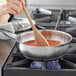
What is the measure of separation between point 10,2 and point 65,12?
1.98 feet

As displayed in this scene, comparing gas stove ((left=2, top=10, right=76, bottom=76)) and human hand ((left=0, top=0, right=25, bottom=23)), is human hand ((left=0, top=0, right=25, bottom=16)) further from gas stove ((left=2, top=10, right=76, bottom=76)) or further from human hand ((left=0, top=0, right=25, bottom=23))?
gas stove ((left=2, top=10, right=76, bottom=76))

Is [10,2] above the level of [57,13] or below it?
above

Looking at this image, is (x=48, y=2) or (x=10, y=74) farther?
(x=48, y=2)

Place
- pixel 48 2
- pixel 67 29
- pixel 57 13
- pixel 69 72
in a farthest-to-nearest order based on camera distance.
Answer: pixel 48 2 < pixel 57 13 < pixel 67 29 < pixel 69 72

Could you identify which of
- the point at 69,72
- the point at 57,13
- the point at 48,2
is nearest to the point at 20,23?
the point at 57,13

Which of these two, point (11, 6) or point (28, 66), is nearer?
point (28, 66)

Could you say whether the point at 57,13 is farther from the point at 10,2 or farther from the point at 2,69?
the point at 2,69

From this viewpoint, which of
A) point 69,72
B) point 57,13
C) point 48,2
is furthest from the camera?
point 48,2

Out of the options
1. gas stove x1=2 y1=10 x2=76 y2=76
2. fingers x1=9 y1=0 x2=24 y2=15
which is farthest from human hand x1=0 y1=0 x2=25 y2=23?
gas stove x1=2 y1=10 x2=76 y2=76

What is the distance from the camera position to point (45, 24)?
122 centimetres

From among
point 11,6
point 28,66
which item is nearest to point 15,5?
point 11,6

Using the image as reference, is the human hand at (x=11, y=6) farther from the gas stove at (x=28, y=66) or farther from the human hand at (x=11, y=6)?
the gas stove at (x=28, y=66)

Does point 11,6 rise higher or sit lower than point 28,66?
higher

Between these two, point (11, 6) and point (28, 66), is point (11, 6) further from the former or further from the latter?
point (28, 66)
